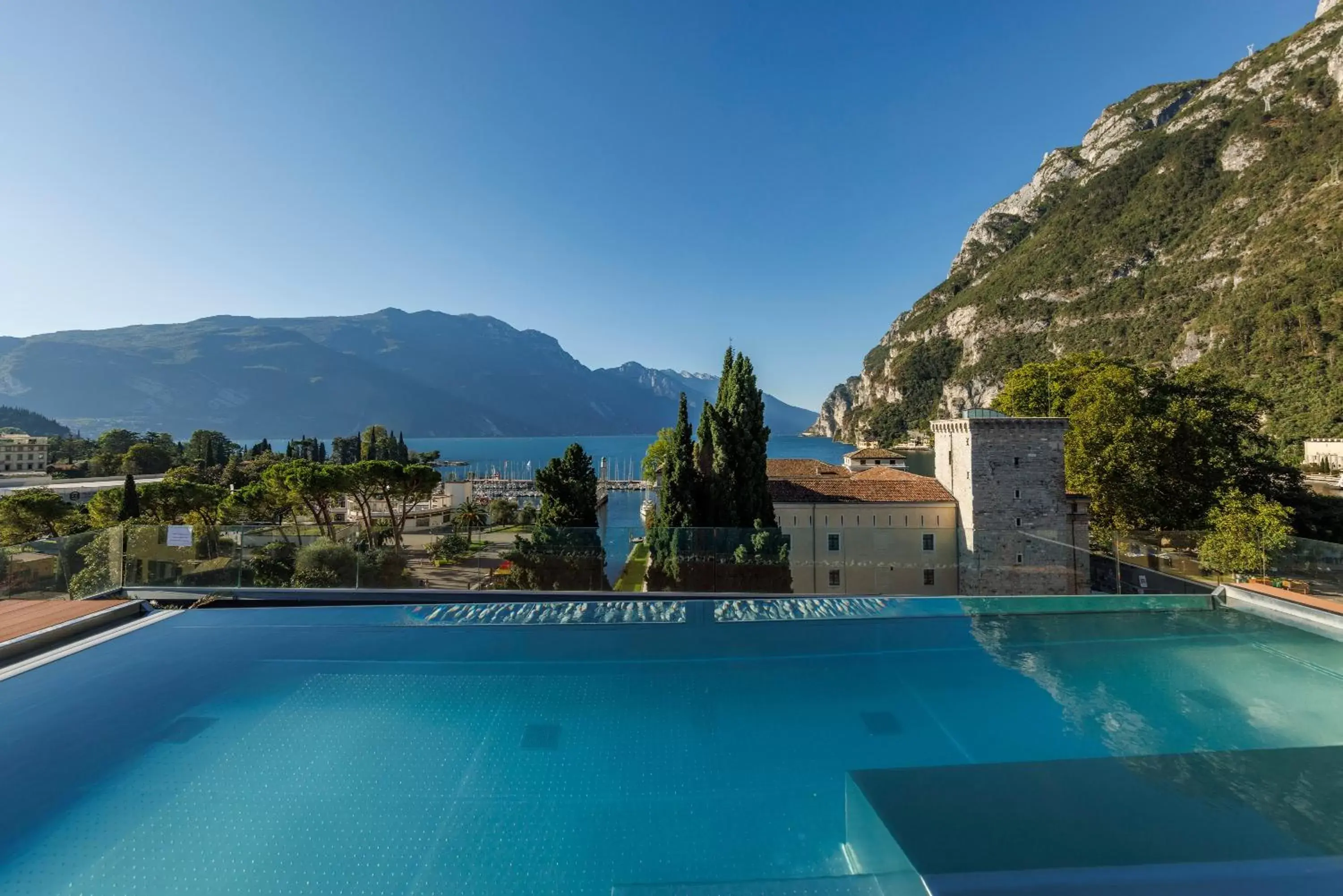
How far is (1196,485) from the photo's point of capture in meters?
20.8

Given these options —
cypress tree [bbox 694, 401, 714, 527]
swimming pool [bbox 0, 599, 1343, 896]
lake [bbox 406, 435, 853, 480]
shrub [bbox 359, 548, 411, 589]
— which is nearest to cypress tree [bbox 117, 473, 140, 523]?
cypress tree [bbox 694, 401, 714, 527]

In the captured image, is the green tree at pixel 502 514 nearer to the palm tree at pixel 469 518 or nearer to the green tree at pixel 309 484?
the palm tree at pixel 469 518

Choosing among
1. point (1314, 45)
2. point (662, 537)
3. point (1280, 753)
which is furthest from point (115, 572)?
point (1314, 45)

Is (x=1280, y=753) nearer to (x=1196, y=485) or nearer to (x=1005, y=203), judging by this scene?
(x=1196, y=485)

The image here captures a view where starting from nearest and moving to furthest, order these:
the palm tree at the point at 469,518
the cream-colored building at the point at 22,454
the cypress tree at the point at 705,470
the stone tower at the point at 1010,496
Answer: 1. the cypress tree at the point at 705,470
2. the stone tower at the point at 1010,496
3. the palm tree at the point at 469,518
4. the cream-colored building at the point at 22,454

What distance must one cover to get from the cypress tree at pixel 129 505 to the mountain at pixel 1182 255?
2581 inches

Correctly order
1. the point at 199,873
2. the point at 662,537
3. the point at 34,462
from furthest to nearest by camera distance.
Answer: the point at 34,462 → the point at 662,537 → the point at 199,873

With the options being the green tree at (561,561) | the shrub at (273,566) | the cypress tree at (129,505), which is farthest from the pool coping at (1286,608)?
the cypress tree at (129,505)

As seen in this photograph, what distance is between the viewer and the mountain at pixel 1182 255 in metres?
47.6

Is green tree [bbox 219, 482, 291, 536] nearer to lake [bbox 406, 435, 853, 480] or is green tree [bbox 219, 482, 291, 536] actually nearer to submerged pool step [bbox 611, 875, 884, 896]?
submerged pool step [bbox 611, 875, 884, 896]

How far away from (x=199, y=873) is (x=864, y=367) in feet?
456

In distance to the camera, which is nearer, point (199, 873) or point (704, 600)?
point (199, 873)

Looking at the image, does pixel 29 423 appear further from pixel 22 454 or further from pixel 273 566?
pixel 273 566

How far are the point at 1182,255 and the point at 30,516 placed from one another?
94.9 meters
